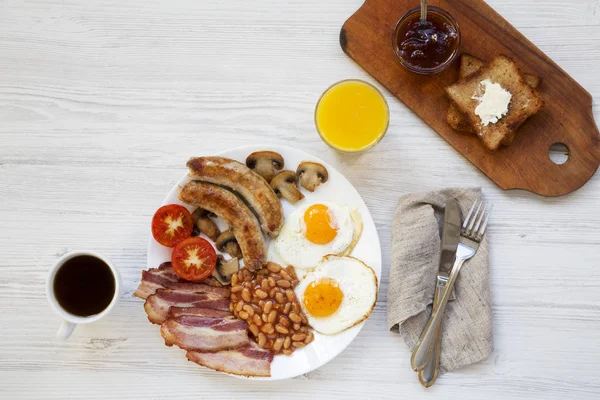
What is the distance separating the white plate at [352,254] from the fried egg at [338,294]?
0.04 meters

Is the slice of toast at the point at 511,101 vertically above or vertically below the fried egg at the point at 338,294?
above

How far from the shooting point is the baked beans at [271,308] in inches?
117

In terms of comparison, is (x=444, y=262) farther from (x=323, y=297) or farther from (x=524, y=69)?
(x=524, y=69)

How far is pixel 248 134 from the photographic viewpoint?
3207 mm

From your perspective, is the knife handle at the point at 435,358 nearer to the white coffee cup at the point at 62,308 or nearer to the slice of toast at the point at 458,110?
the slice of toast at the point at 458,110

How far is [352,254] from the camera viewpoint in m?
3.05

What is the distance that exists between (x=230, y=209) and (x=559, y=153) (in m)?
1.63

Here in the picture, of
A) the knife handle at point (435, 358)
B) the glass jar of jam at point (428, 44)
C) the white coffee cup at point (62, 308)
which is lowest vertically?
the knife handle at point (435, 358)

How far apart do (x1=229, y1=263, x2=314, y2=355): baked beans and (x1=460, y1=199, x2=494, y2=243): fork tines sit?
88 centimetres

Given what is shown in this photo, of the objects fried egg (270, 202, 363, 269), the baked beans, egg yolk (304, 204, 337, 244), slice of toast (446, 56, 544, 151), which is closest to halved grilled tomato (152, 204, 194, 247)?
the baked beans

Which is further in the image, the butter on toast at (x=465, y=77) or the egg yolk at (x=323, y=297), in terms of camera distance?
the butter on toast at (x=465, y=77)

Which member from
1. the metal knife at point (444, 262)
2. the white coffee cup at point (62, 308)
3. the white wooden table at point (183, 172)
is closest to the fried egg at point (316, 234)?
the white wooden table at point (183, 172)

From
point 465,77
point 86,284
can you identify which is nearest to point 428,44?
point 465,77

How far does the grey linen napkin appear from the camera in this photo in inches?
120
